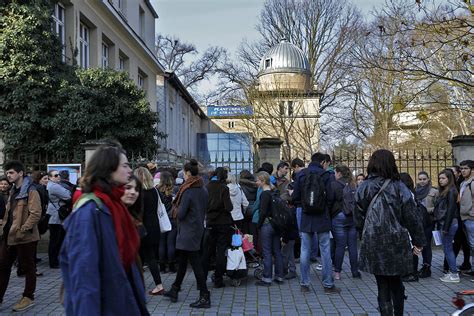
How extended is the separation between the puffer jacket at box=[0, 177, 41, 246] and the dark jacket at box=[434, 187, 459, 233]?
20.3 feet

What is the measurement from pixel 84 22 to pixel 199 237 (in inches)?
712

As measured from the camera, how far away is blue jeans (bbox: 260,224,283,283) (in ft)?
26.6

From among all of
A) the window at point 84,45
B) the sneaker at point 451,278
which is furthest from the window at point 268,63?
the sneaker at point 451,278

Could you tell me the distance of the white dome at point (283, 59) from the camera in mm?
42938

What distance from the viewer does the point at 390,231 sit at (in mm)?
5043

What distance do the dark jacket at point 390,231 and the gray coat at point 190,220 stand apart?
254 centimetres

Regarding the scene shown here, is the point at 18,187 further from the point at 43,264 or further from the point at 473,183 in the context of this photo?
the point at 473,183

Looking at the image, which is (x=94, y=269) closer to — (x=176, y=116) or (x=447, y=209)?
(x=447, y=209)

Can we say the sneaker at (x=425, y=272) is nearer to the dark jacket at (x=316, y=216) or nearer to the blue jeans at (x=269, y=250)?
the dark jacket at (x=316, y=216)

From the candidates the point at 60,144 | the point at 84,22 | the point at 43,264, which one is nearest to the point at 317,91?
the point at 84,22

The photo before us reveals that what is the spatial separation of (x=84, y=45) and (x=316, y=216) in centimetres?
1808

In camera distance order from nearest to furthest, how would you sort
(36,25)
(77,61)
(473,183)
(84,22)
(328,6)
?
(473,183), (36,25), (77,61), (84,22), (328,6)

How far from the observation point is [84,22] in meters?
22.5

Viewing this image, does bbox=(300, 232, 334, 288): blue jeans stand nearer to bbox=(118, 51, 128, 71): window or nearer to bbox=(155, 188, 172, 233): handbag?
bbox=(155, 188, 172, 233): handbag
